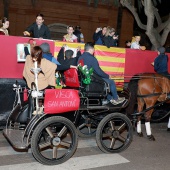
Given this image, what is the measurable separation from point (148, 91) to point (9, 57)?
3.43 metres

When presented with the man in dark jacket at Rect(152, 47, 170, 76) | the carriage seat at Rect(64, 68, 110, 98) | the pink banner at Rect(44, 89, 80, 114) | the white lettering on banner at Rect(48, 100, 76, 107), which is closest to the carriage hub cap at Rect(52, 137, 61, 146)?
the pink banner at Rect(44, 89, 80, 114)

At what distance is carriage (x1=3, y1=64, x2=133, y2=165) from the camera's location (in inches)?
175

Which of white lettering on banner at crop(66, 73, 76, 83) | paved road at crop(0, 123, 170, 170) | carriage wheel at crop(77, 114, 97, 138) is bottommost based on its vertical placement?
paved road at crop(0, 123, 170, 170)

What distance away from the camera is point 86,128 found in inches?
275

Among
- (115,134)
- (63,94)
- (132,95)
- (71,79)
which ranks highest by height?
(71,79)

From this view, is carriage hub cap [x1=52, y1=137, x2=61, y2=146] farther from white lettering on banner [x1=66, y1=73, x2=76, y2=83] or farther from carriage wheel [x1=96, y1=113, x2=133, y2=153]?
white lettering on banner [x1=66, y1=73, x2=76, y2=83]

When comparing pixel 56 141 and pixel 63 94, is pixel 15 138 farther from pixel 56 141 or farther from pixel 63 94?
pixel 63 94

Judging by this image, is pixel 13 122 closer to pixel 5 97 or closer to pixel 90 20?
pixel 5 97

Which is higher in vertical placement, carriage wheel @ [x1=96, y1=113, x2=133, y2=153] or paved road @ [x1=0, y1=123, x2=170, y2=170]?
carriage wheel @ [x1=96, y1=113, x2=133, y2=153]

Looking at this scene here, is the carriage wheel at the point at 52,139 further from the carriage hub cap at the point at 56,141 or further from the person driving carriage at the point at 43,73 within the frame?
the person driving carriage at the point at 43,73

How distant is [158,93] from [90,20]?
1034cm

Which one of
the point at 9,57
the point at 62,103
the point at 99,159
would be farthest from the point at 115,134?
the point at 9,57

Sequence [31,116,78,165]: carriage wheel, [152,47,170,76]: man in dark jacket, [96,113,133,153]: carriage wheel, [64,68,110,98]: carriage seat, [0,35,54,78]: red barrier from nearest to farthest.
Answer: [31,116,78,165]: carriage wheel → [96,113,133,153]: carriage wheel → [64,68,110,98]: carriage seat → [0,35,54,78]: red barrier → [152,47,170,76]: man in dark jacket

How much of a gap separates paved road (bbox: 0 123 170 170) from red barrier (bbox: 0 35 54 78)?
1.53m
